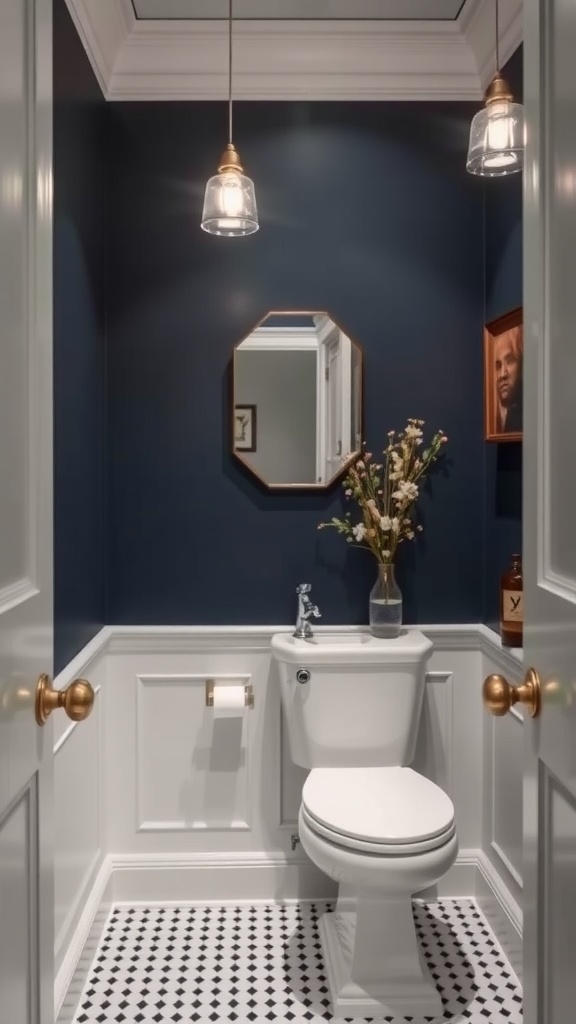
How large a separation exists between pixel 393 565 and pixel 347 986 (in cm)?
111

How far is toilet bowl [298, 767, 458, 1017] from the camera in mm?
1779

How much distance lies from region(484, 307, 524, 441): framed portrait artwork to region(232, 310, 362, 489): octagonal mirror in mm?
389

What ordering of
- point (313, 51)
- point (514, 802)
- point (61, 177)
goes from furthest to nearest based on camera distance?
point (313, 51)
point (514, 802)
point (61, 177)

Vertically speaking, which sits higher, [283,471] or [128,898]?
[283,471]

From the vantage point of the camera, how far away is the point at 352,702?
7.35 ft

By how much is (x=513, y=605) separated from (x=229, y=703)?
0.88 m

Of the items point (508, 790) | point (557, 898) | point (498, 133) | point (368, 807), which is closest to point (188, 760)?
point (368, 807)

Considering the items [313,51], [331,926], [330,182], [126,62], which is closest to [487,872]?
[331,926]

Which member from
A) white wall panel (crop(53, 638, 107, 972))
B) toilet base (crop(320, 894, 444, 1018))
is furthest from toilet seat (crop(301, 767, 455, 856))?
white wall panel (crop(53, 638, 107, 972))

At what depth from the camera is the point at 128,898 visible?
7.93 feet

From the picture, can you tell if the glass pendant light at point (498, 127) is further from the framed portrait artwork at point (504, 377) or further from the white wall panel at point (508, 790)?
the white wall panel at point (508, 790)

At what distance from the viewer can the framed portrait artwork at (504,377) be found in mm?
2154

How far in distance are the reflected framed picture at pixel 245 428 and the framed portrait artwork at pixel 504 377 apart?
2.34ft

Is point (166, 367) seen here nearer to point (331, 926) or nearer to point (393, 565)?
point (393, 565)
